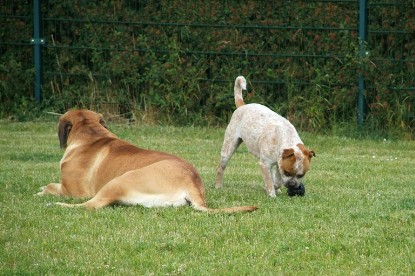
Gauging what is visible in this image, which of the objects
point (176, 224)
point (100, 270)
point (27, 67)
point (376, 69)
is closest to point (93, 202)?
point (176, 224)

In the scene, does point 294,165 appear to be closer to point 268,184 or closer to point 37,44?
point 268,184

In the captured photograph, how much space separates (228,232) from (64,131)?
2682 mm

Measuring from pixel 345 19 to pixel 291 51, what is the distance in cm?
96

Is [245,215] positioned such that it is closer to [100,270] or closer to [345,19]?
[100,270]

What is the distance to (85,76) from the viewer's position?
52.3 ft

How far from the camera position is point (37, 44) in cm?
1597

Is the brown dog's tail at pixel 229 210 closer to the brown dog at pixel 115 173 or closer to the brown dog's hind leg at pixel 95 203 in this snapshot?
the brown dog at pixel 115 173

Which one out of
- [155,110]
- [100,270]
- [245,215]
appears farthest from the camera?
[155,110]

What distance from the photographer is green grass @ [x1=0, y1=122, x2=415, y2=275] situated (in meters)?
6.47

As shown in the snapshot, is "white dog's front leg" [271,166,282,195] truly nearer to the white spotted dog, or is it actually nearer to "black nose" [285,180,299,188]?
the white spotted dog

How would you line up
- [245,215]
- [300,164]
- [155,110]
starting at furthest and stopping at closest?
[155,110] → [300,164] → [245,215]

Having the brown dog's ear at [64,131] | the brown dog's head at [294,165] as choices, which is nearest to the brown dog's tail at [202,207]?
the brown dog's head at [294,165]

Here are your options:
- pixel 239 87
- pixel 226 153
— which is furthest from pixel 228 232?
pixel 239 87

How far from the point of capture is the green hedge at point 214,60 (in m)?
14.3
